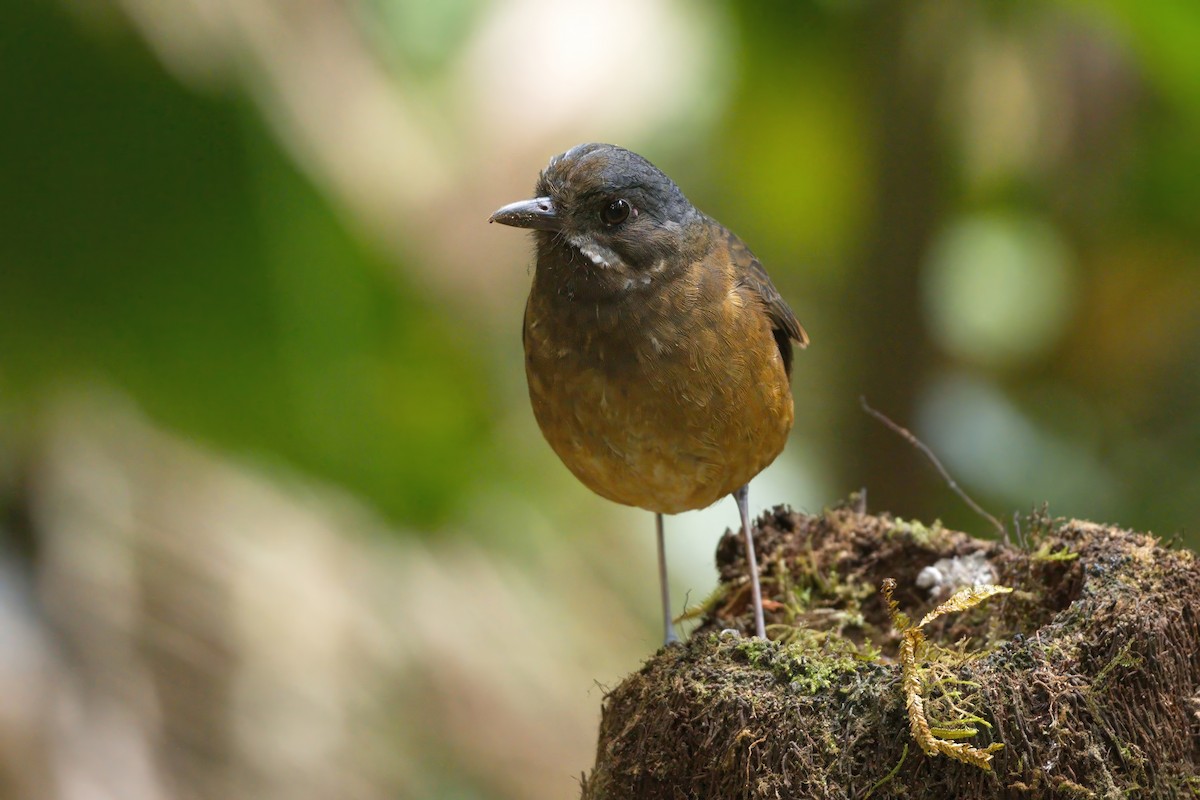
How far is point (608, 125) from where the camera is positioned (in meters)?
5.55

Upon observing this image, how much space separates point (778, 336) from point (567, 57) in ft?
9.32

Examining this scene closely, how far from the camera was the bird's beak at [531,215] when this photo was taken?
285 centimetres

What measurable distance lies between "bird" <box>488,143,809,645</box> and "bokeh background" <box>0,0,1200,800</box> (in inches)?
42.1

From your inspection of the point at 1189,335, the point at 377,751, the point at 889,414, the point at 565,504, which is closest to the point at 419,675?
the point at 377,751

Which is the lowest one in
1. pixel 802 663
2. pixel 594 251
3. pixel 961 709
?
pixel 961 709

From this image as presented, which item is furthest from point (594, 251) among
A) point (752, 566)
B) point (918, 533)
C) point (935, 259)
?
point (935, 259)

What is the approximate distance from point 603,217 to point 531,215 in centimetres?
20

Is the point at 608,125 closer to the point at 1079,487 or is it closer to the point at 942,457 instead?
the point at 942,457

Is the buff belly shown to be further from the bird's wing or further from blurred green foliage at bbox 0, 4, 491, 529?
blurred green foliage at bbox 0, 4, 491, 529

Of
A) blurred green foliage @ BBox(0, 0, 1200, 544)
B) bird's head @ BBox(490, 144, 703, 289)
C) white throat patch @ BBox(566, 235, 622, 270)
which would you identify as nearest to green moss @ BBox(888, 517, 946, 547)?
bird's head @ BBox(490, 144, 703, 289)

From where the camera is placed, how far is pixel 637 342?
2887mm

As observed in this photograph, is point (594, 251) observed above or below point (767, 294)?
below

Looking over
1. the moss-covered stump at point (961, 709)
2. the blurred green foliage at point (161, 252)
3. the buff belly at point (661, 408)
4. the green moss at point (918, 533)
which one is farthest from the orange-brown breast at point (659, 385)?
the blurred green foliage at point (161, 252)

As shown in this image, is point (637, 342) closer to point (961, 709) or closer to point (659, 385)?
point (659, 385)
